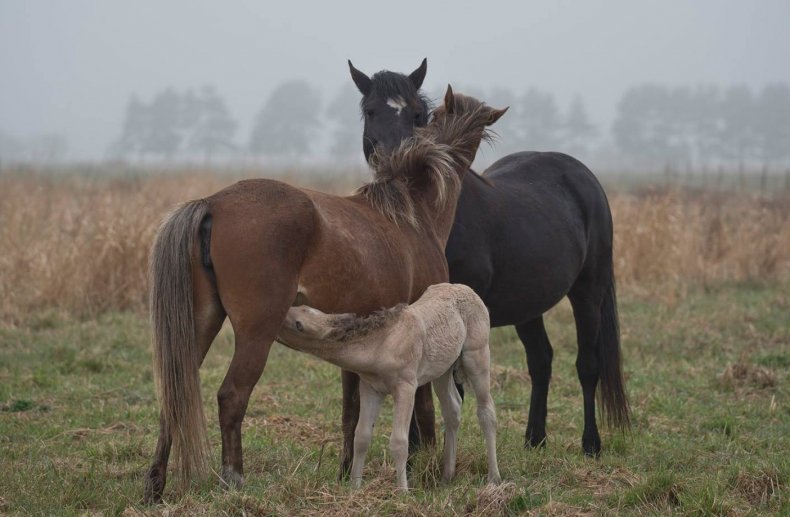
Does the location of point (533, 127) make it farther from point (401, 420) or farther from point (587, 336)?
point (401, 420)

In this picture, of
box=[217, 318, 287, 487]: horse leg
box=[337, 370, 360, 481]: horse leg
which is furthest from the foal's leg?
box=[217, 318, 287, 487]: horse leg

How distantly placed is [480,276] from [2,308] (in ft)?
19.9

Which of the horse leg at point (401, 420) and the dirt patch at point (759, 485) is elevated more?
the horse leg at point (401, 420)

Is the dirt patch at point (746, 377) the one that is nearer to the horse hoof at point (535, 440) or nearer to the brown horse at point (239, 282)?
the horse hoof at point (535, 440)

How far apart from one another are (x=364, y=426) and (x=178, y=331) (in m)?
0.96

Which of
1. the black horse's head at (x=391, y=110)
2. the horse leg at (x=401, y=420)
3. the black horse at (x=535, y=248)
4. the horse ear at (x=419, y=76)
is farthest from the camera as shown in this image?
the horse ear at (x=419, y=76)

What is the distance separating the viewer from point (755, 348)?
28.8ft

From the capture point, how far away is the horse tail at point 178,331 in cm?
374

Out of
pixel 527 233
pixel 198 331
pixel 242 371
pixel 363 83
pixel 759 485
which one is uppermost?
pixel 363 83

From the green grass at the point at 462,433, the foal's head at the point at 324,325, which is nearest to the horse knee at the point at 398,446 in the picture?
the green grass at the point at 462,433

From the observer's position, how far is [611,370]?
20.9 feet

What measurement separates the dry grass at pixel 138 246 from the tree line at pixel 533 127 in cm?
13170

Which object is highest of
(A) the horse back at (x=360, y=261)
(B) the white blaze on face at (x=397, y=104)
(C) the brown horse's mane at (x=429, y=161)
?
(B) the white blaze on face at (x=397, y=104)

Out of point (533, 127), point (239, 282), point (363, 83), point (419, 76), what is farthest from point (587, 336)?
point (533, 127)
